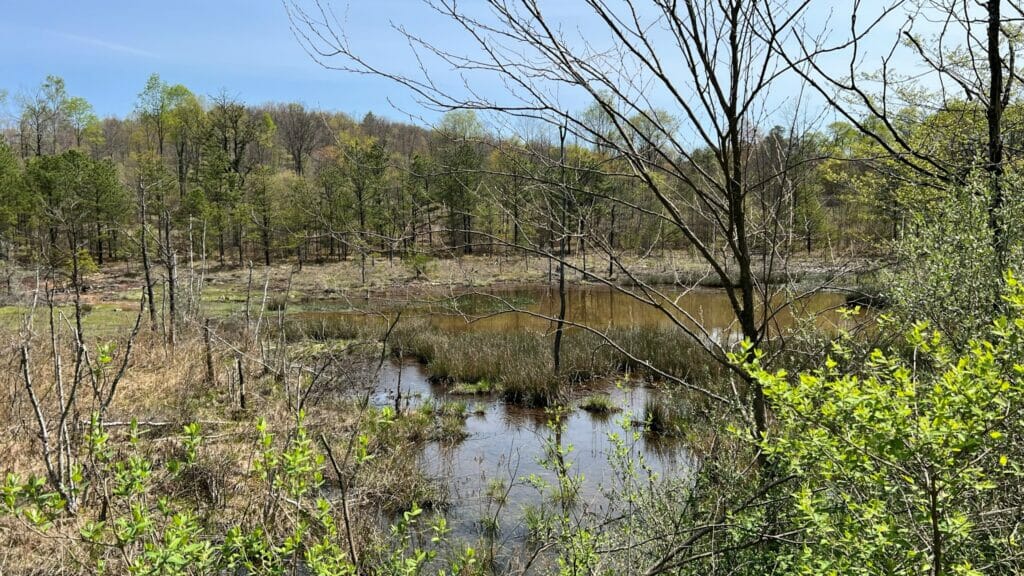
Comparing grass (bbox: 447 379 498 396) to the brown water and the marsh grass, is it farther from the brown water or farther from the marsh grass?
the brown water

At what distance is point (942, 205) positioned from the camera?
2.93m

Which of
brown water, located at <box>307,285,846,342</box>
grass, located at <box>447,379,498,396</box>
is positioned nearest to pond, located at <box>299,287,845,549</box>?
grass, located at <box>447,379,498,396</box>

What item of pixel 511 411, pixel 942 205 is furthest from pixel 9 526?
pixel 511 411

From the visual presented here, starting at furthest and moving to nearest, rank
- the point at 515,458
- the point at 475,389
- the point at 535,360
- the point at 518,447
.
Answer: the point at 535,360 → the point at 475,389 → the point at 518,447 → the point at 515,458

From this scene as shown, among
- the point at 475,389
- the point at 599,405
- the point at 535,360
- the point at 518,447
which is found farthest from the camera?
the point at 535,360

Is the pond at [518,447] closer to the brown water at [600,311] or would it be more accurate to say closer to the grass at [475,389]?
the grass at [475,389]

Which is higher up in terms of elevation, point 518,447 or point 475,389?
point 475,389

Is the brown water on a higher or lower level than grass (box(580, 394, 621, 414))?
higher

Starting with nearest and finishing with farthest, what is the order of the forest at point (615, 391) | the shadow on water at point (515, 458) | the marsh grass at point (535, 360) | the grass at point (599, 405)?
the forest at point (615, 391), the shadow on water at point (515, 458), the grass at point (599, 405), the marsh grass at point (535, 360)

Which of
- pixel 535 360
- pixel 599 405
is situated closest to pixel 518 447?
pixel 599 405

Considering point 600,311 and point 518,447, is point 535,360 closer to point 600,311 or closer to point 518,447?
point 518,447

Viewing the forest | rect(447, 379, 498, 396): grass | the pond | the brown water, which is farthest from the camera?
the brown water

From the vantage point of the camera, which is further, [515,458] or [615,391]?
[615,391]

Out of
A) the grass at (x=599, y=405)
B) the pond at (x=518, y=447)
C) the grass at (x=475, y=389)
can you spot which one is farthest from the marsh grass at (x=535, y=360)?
the grass at (x=599, y=405)
